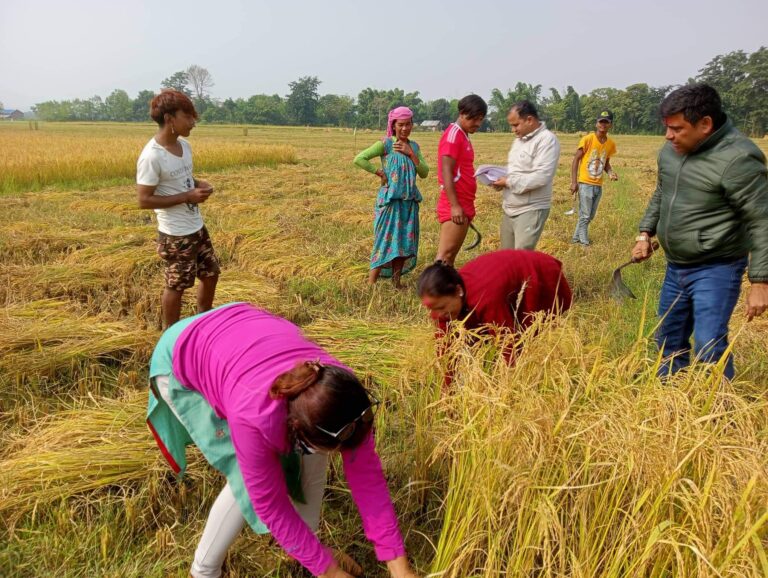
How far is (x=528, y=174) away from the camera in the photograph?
3703 mm

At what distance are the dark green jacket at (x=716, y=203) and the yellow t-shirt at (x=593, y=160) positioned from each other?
3719 mm

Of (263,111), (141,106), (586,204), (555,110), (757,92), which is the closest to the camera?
(586,204)

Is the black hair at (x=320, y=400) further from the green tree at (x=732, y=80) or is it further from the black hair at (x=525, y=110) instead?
the green tree at (x=732, y=80)

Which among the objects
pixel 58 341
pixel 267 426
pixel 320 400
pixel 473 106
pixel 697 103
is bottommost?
pixel 58 341

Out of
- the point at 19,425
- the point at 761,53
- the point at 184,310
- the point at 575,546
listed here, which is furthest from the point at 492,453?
the point at 761,53

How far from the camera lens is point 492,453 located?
1366 mm

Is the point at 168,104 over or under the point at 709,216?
over

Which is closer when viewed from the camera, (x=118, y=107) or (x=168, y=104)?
(x=168, y=104)

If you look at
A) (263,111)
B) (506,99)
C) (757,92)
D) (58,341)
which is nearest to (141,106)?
(263,111)

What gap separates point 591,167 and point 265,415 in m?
5.71

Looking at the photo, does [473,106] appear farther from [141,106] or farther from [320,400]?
[141,106]

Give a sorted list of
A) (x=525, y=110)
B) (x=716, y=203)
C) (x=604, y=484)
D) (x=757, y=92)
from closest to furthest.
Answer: (x=604, y=484), (x=716, y=203), (x=525, y=110), (x=757, y=92)

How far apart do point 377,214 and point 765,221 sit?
9.75 feet

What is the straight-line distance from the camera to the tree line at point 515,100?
55.7m
